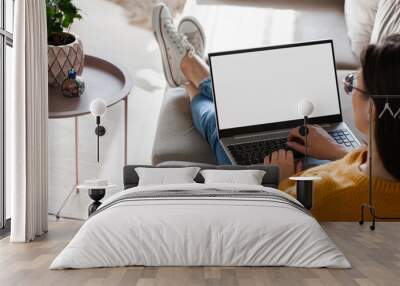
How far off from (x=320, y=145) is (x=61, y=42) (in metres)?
2.75

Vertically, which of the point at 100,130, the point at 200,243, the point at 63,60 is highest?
the point at 63,60

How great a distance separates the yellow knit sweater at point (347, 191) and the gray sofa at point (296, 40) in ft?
1.37

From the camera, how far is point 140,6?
21.2ft

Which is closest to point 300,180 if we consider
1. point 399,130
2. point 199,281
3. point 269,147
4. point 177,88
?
point 269,147

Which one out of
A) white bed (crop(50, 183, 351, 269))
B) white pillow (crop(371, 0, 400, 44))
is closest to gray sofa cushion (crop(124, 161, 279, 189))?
white pillow (crop(371, 0, 400, 44))

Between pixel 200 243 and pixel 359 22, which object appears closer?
pixel 200 243

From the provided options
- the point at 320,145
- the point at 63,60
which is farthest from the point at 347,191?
the point at 63,60

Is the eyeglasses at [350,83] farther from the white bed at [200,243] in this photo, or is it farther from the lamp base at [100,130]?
the white bed at [200,243]

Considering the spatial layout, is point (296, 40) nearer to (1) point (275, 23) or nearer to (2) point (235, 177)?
(1) point (275, 23)

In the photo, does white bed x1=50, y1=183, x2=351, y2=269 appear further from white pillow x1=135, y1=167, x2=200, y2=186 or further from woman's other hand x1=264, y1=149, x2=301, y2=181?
woman's other hand x1=264, y1=149, x2=301, y2=181

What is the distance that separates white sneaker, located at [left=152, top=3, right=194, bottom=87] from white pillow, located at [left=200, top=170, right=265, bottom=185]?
112 cm

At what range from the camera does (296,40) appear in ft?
20.8

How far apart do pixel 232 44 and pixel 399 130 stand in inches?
72.7

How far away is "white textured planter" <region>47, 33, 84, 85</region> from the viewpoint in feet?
20.2
